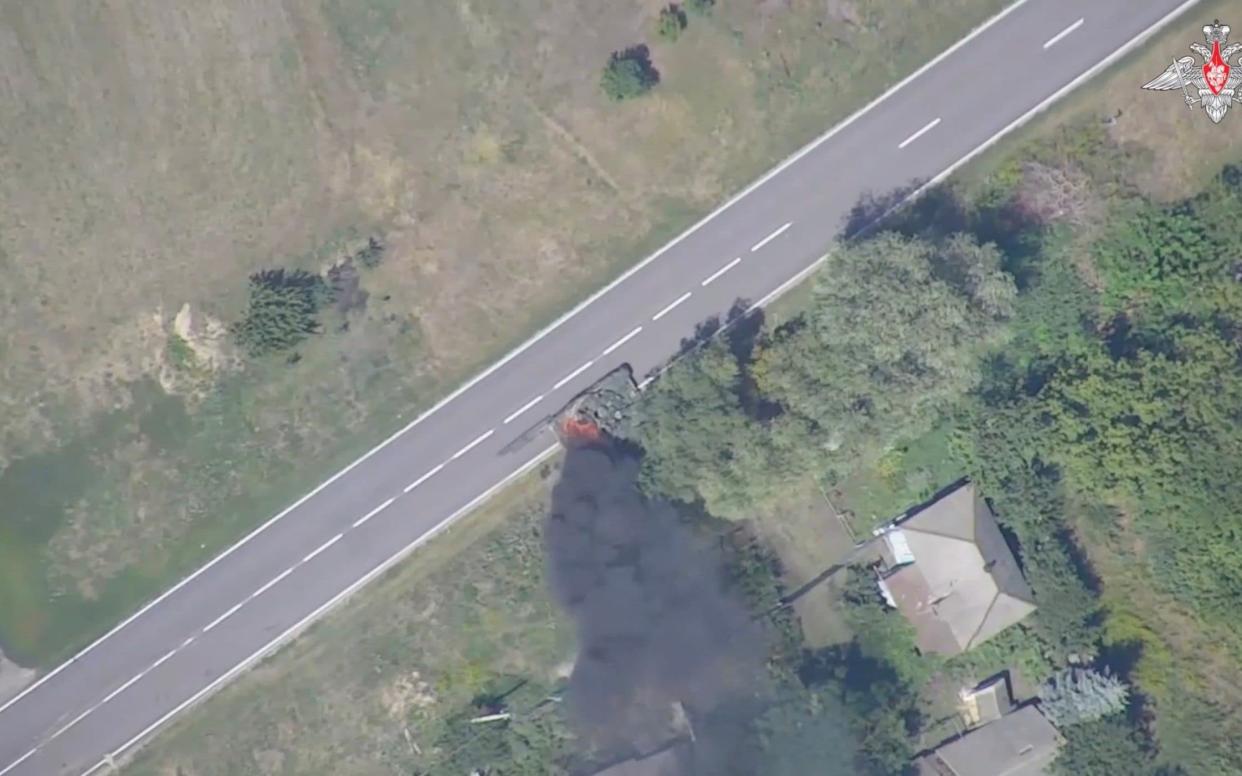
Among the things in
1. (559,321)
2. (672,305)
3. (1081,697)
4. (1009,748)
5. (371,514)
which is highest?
(559,321)

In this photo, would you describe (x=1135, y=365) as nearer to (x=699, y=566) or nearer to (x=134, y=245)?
(x=699, y=566)

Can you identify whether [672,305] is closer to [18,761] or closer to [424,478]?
[424,478]

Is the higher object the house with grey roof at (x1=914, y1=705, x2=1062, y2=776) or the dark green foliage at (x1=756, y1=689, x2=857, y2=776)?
the dark green foliage at (x1=756, y1=689, x2=857, y2=776)

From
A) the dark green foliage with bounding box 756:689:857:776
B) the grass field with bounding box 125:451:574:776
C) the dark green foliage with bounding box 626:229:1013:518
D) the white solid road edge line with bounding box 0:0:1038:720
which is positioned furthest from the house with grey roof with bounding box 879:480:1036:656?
the white solid road edge line with bounding box 0:0:1038:720

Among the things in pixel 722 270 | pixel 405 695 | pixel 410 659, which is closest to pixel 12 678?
pixel 405 695

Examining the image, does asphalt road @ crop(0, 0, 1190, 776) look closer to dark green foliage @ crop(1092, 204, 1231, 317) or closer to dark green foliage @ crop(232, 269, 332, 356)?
dark green foliage @ crop(232, 269, 332, 356)

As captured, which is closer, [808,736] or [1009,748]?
[808,736]

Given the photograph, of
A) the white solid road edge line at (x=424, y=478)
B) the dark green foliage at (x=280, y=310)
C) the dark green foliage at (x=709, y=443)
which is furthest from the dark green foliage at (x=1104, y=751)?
the dark green foliage at (x=280, y=310)

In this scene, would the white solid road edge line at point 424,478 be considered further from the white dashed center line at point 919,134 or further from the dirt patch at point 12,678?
the white dashed center line at point 919,134
